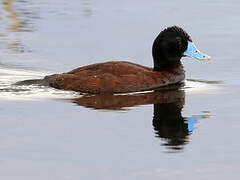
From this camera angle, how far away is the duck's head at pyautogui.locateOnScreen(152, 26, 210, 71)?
12.5 meters

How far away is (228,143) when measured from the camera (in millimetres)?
9008

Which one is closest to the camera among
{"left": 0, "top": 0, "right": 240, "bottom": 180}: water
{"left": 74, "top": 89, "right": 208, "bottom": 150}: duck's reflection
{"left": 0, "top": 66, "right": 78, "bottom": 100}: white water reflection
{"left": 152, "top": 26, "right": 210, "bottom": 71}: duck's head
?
{"left": 0, "top": 0, "right": 240, "bottom": 180}: water

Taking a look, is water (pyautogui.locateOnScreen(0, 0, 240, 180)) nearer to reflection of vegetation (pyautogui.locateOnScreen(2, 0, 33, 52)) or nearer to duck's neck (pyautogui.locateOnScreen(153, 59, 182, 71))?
reflection of vegetation (pyautogui.locateOnScreen(2, 0, 33, 52))

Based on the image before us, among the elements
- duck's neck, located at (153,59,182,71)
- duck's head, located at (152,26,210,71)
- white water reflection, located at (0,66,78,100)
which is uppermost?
duck's head, located at (152,26,210,71)

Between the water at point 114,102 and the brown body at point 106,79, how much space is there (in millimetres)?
184

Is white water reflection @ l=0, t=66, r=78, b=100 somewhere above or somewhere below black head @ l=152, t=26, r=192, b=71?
below

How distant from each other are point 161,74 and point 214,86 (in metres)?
0.76

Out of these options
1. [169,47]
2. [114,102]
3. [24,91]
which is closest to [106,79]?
[114,102]

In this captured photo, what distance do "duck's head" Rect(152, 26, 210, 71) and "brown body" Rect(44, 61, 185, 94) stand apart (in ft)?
1.94

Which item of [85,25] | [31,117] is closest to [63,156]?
[31,117]

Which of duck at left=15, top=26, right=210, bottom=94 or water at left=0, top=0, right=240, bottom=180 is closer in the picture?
water at left=0, top=0, right=240, bottom=180

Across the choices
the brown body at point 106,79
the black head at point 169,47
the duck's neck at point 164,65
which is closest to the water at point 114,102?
the brown body at point 106,79

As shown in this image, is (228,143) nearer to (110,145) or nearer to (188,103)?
(110,145)

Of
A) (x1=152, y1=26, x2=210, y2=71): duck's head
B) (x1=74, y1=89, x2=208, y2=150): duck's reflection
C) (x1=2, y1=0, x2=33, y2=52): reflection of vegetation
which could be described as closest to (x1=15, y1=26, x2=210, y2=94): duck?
(x1=152, y1=26, x2=210, y2=71): duck's head
